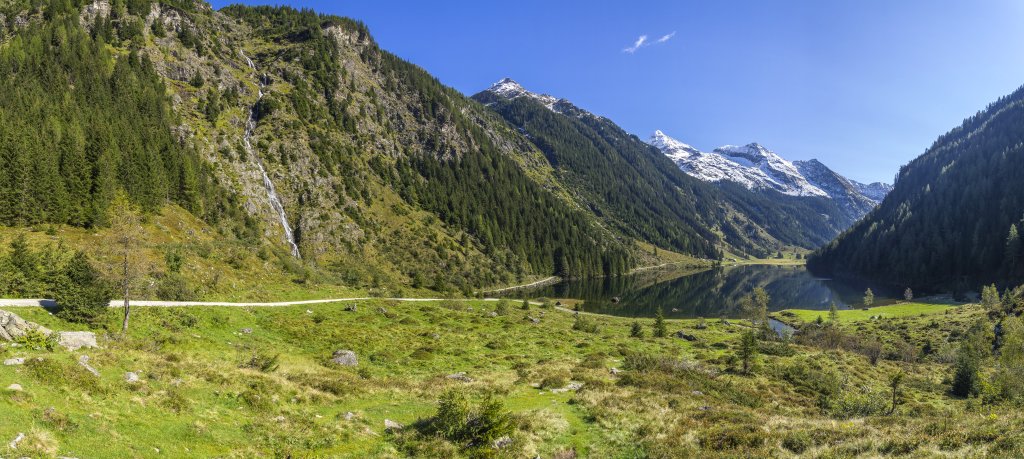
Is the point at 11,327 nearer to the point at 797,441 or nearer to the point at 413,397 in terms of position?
the point at 413,397

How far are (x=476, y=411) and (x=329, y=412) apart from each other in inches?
309

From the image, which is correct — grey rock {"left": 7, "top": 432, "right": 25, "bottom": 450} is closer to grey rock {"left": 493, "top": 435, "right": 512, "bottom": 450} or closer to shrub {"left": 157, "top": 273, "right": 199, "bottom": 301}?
grey rock {"left": 493, "top": 435, "right": 512, "bottom": 450}

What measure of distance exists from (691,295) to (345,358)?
469 ft

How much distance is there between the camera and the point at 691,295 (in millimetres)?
156250

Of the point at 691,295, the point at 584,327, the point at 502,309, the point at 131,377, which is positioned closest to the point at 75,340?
the point at 131,377

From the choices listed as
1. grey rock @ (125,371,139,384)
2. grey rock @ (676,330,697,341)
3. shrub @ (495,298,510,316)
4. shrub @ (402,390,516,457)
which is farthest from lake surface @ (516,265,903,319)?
grey rock @ (125,371,139,384)

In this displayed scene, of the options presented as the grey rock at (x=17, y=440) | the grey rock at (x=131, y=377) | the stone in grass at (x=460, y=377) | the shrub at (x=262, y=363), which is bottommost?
the stone in grass at (x=460, y=377)

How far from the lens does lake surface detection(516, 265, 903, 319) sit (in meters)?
124

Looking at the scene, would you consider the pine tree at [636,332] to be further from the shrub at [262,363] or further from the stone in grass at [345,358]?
the shrub at [262,363]

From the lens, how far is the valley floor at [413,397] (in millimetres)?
15812

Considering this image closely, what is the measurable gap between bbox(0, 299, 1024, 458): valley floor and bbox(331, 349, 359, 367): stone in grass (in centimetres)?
101

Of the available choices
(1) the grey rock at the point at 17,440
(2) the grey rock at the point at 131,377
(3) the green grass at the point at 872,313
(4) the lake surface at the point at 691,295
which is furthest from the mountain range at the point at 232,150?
(3) the green grass at the point at 872,313

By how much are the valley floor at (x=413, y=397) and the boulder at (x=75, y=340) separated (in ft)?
3.02

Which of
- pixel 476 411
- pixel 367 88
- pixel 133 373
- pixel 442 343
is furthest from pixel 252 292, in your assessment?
pixel 367 88
